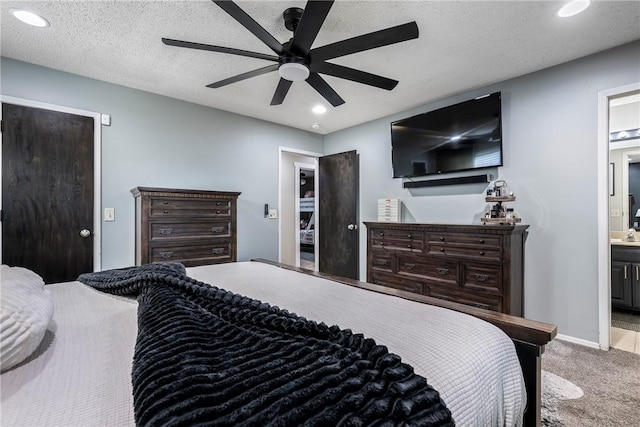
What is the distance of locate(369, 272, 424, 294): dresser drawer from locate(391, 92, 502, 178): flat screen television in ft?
4.18

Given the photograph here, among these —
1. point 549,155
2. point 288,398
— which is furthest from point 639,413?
point 288,398

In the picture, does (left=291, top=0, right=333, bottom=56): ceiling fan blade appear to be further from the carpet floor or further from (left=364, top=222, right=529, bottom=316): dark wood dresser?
the carpet floor

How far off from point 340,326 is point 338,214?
11.6 ft

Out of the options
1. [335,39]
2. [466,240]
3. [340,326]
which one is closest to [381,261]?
[466,240]

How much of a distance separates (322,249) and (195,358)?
13.4 feet

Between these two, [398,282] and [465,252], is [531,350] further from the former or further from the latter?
[398,282]

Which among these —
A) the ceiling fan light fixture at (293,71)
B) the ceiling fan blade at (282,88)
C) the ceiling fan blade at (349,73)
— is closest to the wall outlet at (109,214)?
the ceiling fan blade at (282,88)

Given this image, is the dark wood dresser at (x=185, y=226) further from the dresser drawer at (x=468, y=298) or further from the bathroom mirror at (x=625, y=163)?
the bathroom mirror at (x=625, y=163)

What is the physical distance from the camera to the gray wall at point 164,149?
2.71 metres

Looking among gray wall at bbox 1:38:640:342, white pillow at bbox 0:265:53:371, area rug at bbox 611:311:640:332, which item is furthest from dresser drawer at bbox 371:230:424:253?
white pillow at bbox 0:265:53:371

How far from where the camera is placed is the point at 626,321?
296 centimetres

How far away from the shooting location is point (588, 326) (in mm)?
2414

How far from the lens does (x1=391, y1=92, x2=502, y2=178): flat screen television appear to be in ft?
9.53

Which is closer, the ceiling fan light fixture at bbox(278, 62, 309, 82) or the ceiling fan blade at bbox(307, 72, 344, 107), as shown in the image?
the ceiling fan light fixture at bbox(278, 62, 309, 82)
